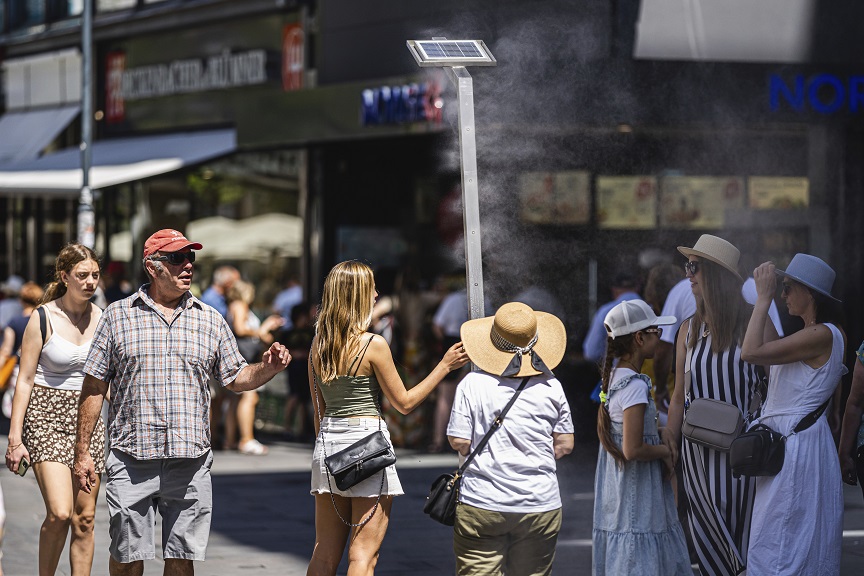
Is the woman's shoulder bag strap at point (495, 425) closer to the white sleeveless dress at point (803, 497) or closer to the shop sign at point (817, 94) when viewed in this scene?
the white sleeveless dress at point (803, 497)

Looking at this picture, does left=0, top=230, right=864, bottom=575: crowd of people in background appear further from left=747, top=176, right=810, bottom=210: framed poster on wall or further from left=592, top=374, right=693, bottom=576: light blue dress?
left=747, top=176, right=810, bottom=210: framed poster on wall

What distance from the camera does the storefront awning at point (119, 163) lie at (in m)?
16.9

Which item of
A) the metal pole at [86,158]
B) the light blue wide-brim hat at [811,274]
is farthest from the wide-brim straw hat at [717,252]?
the metal pole at [86,158]

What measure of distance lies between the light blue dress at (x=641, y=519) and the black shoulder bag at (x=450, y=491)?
80 cm

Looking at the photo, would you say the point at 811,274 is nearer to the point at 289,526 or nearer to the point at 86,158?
the point at 289,526

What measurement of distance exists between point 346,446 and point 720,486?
1587 mm

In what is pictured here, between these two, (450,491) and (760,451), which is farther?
(760,451)

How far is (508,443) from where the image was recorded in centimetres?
518

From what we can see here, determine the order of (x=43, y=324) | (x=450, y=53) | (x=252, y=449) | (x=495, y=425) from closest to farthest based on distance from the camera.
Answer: (x=495, y=425) → (x=450, y=53) → (x=43, y=324) → (x=252, y=449)

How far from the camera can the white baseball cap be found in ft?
18.9

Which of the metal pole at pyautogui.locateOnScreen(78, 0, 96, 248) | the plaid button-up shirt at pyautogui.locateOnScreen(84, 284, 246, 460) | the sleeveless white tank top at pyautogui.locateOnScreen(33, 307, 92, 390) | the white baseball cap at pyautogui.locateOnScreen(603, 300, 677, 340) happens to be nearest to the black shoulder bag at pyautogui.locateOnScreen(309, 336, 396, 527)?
the plaid button-up shirt at pyautogui.locateOnScreen(84, 284, 246, 460)

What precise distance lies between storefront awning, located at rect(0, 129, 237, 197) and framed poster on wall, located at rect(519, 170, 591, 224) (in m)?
4.64

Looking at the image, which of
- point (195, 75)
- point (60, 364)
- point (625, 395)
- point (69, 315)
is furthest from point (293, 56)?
point (625, 395)

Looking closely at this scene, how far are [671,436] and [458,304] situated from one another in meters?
7.38
